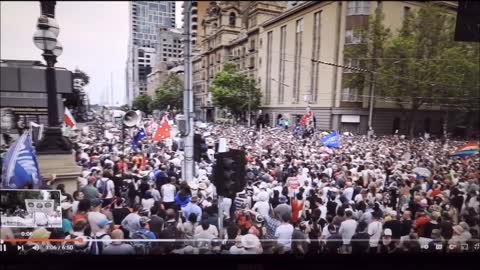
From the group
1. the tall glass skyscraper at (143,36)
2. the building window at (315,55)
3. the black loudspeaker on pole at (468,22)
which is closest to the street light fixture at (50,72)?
the tall glass skyscraper at (143,36)

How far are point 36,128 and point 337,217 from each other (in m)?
1.95

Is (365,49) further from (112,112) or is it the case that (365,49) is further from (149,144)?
(112,112)

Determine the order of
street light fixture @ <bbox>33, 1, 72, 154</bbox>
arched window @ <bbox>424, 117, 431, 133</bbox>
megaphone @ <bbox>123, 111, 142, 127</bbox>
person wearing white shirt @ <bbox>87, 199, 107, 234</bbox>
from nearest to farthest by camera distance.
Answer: street light fixture @ <bbox>33, 1, 72, 154</bbox>
person wearing white shirt @ <bbox>87, 199, 107, 234</bbox>
megaphone @ <bbox>123, 111, 142, 127</bbox>
arched window @ <bbox>424, 117, 431, 133</bbox>

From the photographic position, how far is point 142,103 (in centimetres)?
197

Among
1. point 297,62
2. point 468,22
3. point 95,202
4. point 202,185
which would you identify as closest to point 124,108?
point 95,202

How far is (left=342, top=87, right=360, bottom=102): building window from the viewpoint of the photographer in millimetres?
1953

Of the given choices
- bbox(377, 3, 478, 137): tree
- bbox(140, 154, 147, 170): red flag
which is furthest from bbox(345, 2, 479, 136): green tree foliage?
bbox(140, 154, 147, 170): red flag


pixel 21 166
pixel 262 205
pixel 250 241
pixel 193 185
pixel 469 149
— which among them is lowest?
pixel 250 241

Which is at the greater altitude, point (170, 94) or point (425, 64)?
point (425, 64)

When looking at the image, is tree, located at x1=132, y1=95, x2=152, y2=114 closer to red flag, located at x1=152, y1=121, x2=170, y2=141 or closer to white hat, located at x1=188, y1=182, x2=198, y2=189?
red flag, located at x1=152, y1=121, x2=170, y2=141

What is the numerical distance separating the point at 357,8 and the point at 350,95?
543mm

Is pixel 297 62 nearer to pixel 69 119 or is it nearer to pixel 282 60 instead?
pixel 282 60

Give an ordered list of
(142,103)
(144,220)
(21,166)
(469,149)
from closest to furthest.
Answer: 1. (21,166)
2. (144,220)
3. (142,103)
4. (469,149)

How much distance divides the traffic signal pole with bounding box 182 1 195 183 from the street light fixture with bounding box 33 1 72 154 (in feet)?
2.31
